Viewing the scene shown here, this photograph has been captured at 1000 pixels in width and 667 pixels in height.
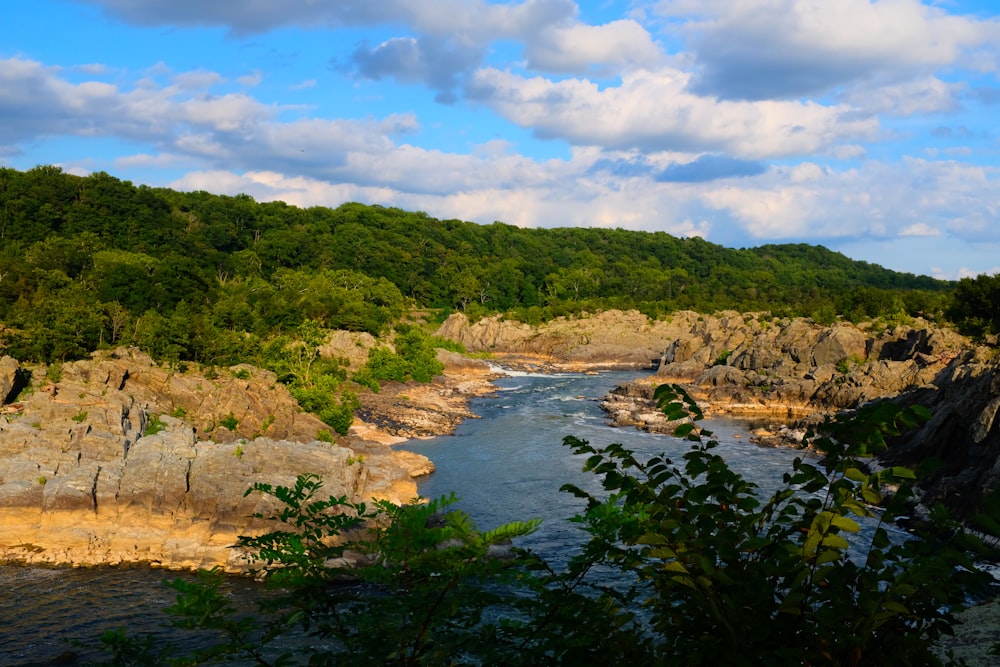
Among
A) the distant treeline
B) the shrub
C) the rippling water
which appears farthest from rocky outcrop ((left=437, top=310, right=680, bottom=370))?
the shrub

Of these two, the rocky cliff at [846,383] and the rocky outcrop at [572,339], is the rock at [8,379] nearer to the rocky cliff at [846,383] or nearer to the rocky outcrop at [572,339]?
→ the rocky cliff at [846,383]

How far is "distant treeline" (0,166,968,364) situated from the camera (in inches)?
1890

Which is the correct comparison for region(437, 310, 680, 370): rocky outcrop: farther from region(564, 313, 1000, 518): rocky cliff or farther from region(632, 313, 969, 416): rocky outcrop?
region(632, 313, 969, 416): rocky outcrop

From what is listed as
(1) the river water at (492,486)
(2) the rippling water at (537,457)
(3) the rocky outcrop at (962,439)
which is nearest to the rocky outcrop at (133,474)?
(1) the river water at (492,486)

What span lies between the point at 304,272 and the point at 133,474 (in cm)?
9151

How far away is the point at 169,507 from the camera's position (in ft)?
80.9

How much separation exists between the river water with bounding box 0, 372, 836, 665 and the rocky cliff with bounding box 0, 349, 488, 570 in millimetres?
1280

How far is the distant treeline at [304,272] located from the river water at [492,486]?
1929 cm

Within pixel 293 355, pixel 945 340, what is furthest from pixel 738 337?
pixel 293 355

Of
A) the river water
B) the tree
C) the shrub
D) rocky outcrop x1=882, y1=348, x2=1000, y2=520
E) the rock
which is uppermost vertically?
the tree

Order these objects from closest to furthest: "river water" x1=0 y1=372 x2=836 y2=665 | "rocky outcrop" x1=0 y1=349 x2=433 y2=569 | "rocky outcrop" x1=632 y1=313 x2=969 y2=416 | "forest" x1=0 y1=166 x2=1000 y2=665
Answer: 1. "forest" x1=0 y1=166 x2=1000 y2=665
2. "river water" x1=0 y1=372 x2=836 y2=665
3. "rocky outcrop" x1=0 y1=349 x2=433 y2=569
4. "rocky outcrop" x1=632 y1=313 x2=969 y2=416

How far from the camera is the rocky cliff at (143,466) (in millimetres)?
23516

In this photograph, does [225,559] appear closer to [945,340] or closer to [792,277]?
[945,340]

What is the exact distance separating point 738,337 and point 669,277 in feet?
248
